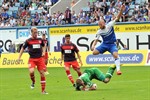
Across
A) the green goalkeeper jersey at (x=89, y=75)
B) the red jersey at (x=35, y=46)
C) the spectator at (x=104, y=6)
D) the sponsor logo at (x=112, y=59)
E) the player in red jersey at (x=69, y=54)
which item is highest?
the spectator at (x=104, y=6)

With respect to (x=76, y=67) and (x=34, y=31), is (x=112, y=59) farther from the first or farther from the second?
(x=34, y=31)

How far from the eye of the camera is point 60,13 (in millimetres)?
45844

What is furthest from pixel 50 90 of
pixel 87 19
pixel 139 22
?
pixel 87 19

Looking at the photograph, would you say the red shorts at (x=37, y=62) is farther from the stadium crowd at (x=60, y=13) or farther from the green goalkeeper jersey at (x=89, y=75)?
the stadium crowd at (x=60, y=13)

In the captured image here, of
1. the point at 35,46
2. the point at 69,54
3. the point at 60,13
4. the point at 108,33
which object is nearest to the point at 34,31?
the point at 35,46

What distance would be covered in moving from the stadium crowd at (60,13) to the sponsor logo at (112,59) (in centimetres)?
438

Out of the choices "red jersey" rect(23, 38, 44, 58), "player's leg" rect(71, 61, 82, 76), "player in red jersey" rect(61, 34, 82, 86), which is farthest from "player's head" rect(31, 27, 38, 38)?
"player's leg" rect(71, 61, 82, 76)

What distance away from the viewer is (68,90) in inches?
835

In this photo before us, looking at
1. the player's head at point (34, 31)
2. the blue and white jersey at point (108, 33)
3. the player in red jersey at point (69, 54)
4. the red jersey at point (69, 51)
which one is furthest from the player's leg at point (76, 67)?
the player's head at point (34, 31)

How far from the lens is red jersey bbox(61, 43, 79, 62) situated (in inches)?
929

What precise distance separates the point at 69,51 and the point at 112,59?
44.7ft

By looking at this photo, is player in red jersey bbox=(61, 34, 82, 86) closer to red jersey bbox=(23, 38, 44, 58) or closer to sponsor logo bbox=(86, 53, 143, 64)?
red jersey bbox=(23, 38, 44, 58)

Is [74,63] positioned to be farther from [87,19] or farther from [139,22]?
[87,19]

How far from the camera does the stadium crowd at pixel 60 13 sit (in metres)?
41.4
